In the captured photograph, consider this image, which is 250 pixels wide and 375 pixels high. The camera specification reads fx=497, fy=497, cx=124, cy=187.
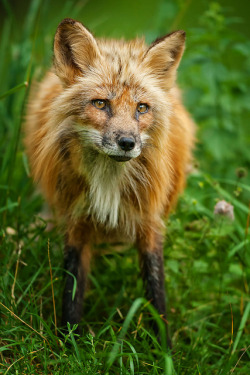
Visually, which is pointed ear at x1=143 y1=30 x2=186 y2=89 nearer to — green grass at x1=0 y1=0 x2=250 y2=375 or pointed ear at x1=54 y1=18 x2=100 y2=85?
pointed ear at x1=54 y1=18 x2=100 y2=85

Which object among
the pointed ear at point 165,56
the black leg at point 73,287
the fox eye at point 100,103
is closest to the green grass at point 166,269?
the black leg at point 73,287

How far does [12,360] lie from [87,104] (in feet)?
5.67

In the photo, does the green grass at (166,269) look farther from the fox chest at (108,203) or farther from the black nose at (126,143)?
the black nose at (126,143)

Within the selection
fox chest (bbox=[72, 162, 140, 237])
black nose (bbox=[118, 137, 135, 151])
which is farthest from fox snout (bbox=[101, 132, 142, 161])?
fox chest (bbox=[72, 162, 140, 237])

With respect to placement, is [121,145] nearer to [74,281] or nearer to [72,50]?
[72,50]

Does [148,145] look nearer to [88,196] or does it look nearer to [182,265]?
[88,196]

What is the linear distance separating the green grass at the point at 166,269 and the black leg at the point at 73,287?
0.11 meters

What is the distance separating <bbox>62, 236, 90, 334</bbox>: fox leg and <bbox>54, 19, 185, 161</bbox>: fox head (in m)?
0.88

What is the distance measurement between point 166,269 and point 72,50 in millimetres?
2066

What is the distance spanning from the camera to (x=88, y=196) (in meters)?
3.66

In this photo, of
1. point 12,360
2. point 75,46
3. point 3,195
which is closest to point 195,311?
point 12,360

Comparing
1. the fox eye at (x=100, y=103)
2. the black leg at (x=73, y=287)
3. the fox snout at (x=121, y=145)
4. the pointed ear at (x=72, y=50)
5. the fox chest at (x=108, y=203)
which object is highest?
the pointed ear at (x=72, y=50)

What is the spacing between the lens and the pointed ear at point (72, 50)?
337 cm

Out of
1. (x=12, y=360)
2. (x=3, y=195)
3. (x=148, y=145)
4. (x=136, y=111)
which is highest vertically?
(x=136, y=111)
